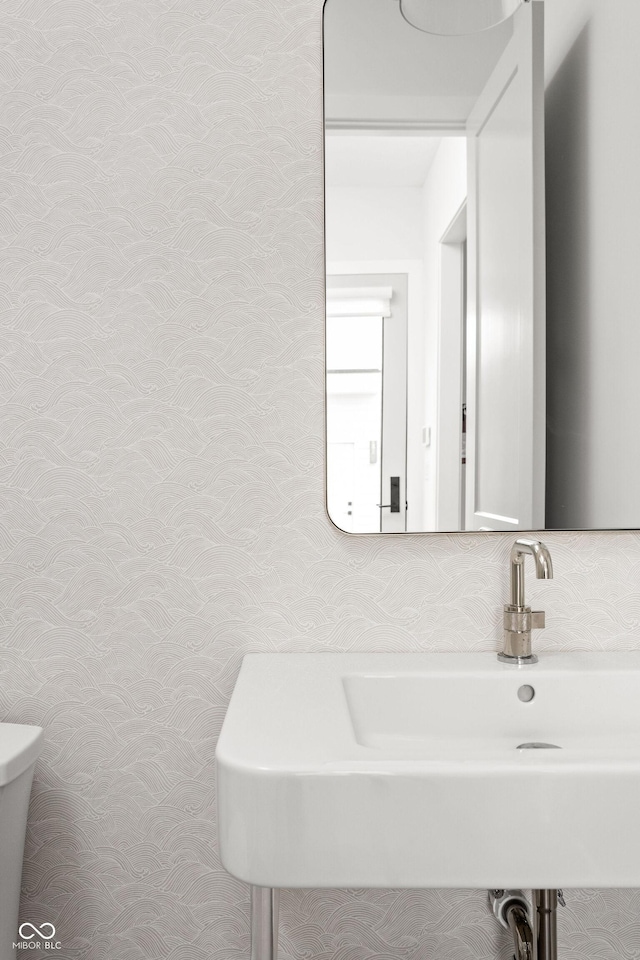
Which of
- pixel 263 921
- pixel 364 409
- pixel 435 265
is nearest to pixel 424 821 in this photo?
pixel 263 921

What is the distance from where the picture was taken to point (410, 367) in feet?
3.40

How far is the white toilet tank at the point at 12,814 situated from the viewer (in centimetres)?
91

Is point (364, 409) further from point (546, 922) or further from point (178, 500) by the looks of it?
point (546, 922)

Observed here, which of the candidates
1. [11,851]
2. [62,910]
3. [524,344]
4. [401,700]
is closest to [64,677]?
[11,851]

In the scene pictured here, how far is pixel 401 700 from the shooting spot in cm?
89

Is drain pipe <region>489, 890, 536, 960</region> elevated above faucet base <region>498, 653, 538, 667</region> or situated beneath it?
situated beneath

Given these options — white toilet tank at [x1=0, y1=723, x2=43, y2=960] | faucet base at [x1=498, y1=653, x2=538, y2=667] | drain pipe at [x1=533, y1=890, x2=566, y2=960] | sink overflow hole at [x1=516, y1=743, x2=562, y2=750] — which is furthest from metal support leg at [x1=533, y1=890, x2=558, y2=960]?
white toilet tank at [x1=0, y1=723, x2=43, y2=960]

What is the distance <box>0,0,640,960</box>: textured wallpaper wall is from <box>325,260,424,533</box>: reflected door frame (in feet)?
0.13

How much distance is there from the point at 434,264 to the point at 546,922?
2.87 feet

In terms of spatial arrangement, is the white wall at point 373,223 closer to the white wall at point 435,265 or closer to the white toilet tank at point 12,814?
the white wall at point 435,265

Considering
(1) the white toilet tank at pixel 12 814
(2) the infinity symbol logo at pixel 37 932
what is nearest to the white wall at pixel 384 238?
(1) the white toilet tank at pixel 12 814

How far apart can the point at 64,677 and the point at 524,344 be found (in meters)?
0.84

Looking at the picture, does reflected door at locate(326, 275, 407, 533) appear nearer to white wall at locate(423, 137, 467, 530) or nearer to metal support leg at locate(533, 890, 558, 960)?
white wall at locate(423, 137, 467, 530)

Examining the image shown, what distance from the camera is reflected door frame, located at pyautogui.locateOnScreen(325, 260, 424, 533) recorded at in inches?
40.3
